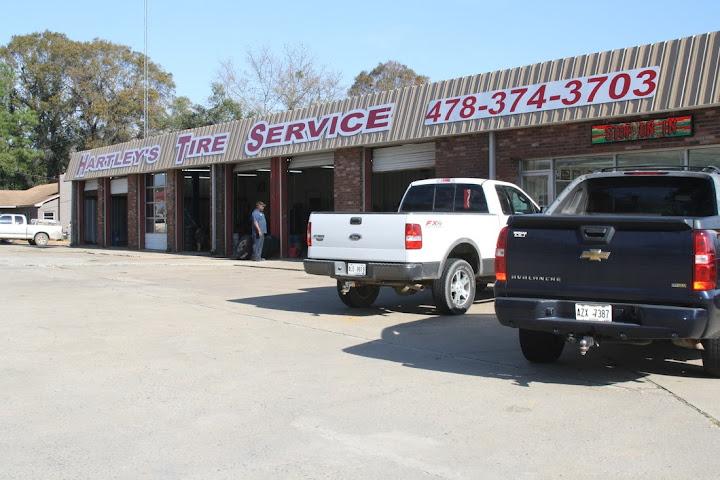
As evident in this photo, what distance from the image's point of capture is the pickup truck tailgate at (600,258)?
18.2 ft

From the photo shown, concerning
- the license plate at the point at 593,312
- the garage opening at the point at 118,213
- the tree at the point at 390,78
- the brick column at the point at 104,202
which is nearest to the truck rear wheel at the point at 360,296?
the license plate at the point at 593,312

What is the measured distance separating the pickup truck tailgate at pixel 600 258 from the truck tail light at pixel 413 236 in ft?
10.6

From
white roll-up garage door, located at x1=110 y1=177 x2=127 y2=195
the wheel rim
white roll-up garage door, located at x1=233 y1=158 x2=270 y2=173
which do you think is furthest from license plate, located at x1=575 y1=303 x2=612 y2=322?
white roll-up garage door, located at x1=110 y1=177 x2=127 y2=195

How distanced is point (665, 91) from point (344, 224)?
7373mm

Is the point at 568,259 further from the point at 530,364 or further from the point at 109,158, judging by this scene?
the point at 109,158

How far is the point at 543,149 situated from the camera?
15914 mm

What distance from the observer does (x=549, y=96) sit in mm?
15141

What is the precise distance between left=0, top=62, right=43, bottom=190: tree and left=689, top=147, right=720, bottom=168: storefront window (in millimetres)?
66445

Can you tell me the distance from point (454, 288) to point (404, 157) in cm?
1006

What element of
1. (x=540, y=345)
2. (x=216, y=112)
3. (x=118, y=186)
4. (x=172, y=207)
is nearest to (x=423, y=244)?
(x=540, y=345)

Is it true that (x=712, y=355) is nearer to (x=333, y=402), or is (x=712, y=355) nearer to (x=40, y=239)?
(x=333, y=402)

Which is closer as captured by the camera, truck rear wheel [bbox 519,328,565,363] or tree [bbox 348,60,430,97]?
truck rear wheel [bbox 519,328,565,363]

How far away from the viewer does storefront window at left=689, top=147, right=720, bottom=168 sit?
1341 cm

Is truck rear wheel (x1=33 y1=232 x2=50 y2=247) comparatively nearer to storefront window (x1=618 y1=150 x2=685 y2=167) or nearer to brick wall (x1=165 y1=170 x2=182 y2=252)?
brick wall (x1=165 y1=170 x2=182 y2=252)
